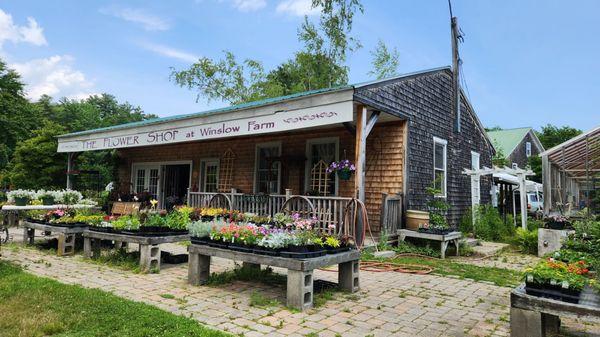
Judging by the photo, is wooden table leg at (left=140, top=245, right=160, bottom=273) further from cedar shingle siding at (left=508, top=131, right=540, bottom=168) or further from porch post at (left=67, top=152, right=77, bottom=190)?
cedar shingle siding at (left=508, top=131, right=540, bottom=168)

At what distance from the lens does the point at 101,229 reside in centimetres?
676

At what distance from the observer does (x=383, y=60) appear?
29.3 meters

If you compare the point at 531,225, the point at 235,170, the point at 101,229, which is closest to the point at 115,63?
the point at 235,170

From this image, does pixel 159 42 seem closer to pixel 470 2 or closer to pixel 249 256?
pixel 470 2

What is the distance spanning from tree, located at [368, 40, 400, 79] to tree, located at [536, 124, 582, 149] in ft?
53.9

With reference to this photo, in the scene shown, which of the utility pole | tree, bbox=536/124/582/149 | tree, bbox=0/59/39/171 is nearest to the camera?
the utility pole

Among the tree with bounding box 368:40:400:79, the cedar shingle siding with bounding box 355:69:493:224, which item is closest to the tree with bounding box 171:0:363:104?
the tree with bounding box 368:40:400:79

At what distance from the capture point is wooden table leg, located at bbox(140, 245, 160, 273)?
19.1 ft

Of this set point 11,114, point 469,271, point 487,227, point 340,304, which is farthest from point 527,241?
point 11,114

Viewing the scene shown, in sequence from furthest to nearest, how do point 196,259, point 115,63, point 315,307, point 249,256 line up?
point 115,63 → point 196,259 → point 249,256 → point 315,307

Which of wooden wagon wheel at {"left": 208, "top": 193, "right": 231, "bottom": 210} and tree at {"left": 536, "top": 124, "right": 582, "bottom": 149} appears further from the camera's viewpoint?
tree at {"left": 536, "top": 124, "right": 582, "bottom": 149}

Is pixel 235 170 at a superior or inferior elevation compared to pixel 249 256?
superior

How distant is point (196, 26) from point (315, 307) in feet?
47.6

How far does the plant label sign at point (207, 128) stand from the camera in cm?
745
